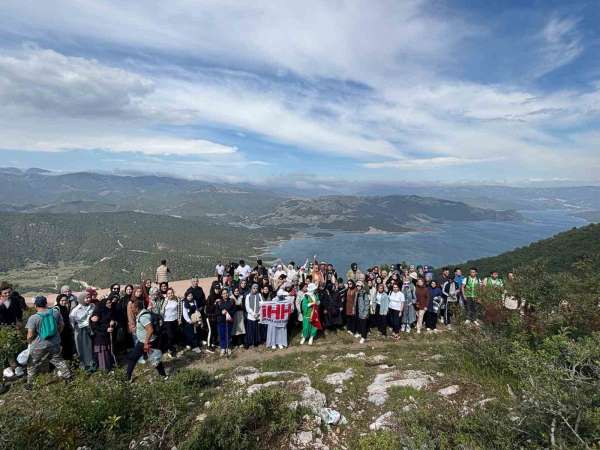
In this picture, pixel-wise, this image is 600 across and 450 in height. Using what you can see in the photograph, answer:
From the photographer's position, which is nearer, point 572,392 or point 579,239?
point 572,392

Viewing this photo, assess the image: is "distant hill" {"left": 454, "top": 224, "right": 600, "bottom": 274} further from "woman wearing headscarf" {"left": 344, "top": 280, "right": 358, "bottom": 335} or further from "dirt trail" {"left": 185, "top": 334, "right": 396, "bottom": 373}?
"dirt trail" {"left": 185, "top": 334, "right": 396, "bottom": 373}

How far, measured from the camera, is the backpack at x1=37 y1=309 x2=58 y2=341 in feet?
21.5

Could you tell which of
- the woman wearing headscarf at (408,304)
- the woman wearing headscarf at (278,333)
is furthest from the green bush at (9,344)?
the woman wearing headscarf at (408,304)

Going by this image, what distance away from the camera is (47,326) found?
21.6 feet

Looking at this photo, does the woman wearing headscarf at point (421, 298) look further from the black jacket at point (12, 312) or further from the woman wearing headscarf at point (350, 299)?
the black jacket at point (12, 312)

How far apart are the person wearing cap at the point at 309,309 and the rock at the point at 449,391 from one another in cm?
440

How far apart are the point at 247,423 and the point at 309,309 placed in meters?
4.90

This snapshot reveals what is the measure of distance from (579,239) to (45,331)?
7385 cm

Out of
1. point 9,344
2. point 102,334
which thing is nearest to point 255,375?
point 102,334

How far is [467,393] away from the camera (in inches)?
233

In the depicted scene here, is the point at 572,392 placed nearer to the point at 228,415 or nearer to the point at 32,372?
the point at 228,415

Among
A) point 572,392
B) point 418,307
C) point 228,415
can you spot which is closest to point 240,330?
point 228,415

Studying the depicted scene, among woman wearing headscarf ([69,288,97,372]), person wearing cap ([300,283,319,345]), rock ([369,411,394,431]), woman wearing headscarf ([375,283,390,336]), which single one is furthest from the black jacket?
woman wearing headscarf ([375,283,390,336])

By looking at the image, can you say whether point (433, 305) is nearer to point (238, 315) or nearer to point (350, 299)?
point (350, 299)
